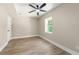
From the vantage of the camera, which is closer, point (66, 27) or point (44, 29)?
point (44, 29)

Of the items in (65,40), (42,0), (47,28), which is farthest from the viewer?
(65,40)

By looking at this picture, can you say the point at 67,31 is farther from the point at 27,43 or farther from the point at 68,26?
the point at 27,43

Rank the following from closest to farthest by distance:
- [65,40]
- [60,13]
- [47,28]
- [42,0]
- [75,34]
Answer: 1. [42,0]
2. [47,28]
3. [75,34]
4. [65,40]
5. [60,13]

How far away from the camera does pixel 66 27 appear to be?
6.84 ft

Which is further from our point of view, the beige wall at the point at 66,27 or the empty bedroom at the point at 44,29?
the beige wall at the point at 66,27

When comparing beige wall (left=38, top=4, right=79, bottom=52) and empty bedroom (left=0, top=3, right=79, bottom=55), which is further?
beige wall (left=38, top=4, right=79, bottom=52)

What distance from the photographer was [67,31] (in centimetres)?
206

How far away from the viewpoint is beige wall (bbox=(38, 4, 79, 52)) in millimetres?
1794

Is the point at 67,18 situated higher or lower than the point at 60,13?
lower

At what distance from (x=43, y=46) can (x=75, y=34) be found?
756 mm

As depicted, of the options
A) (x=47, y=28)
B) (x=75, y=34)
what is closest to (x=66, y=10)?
(x=75, y=34)

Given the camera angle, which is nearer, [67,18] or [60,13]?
[67,18]

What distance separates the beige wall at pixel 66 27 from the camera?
179 centimetres
